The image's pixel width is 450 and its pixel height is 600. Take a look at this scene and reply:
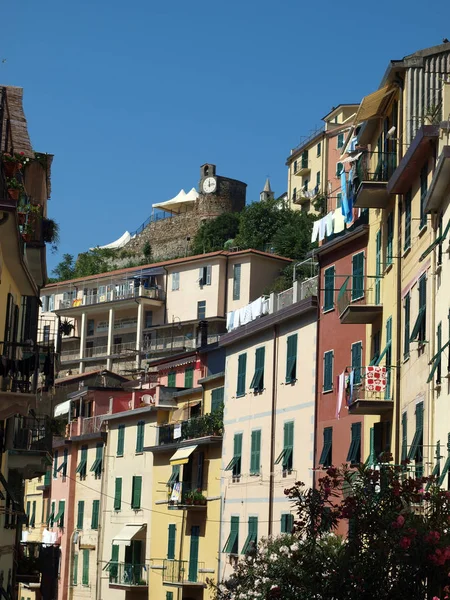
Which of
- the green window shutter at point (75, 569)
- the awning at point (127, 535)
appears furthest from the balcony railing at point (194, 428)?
the green window shutter at point (75, 569)

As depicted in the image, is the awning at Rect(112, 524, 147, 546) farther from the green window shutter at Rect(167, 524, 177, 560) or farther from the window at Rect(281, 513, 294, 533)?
the window at Rect(281, 513, 294, 533)

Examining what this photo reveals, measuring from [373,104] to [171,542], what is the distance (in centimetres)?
2402

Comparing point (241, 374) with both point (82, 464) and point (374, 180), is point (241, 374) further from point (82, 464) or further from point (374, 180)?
point (82, 464)

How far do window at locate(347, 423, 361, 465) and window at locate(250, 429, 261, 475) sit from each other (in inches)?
324

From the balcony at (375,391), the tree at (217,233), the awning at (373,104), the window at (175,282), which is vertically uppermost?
the tree at (217,233)

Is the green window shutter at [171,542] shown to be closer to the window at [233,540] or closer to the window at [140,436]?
the window at [140,436]

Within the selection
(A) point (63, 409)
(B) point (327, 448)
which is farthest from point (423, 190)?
(A) point (63, 409)

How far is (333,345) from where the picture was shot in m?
39.5

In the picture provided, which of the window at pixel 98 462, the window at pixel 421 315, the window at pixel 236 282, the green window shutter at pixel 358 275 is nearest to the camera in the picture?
the window at pixel 421 315

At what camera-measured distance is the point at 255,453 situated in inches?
1763

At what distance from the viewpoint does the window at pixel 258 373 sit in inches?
1781

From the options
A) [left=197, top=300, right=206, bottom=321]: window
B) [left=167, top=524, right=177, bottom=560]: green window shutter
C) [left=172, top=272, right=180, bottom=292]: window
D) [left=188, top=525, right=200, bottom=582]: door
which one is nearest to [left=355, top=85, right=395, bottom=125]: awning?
[left=188, top=525, right=200, bottom=582]: door

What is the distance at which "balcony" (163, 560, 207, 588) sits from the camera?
48219 millimetres

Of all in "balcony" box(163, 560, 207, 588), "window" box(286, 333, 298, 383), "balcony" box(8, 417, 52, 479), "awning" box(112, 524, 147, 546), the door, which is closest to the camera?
"balcony" box(8, 417, 52, 479)
